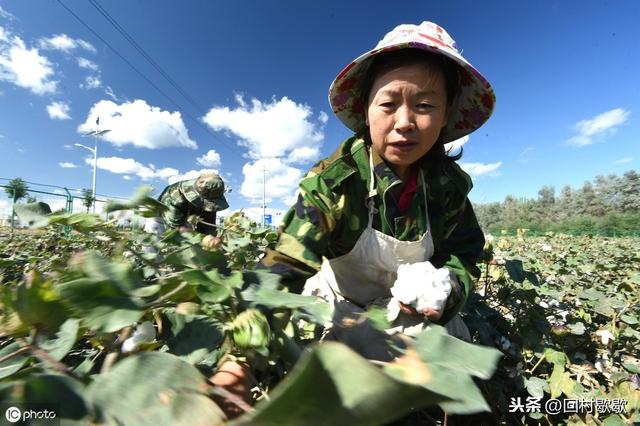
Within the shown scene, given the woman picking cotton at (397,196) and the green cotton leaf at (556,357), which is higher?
the woman picking cotton at (397,196)

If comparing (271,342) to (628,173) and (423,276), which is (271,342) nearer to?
(423,276)

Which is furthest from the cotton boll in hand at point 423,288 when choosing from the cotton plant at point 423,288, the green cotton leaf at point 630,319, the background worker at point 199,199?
the background worker at point 199,199

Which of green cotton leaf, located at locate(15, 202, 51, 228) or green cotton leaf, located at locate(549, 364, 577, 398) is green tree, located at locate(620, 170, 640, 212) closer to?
green cotton leaf, located at locate(549, 364, 577, 398)

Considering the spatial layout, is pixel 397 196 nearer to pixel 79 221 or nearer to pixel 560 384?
pixel 560 384

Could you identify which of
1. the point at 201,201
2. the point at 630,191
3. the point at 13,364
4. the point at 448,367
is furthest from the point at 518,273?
the point at 630,191

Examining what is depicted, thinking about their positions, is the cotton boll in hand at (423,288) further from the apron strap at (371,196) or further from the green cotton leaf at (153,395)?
the green cotton leaf at (153,395)

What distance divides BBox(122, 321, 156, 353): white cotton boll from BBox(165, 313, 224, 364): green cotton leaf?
0.08 feet

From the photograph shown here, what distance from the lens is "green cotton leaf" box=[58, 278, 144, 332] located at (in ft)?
0.87

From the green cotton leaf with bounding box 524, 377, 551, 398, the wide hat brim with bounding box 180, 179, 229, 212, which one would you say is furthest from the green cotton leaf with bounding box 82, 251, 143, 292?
the wide hat brim with bounding box 180, 179, 229, 212

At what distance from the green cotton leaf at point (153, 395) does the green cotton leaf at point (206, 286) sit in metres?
0.07

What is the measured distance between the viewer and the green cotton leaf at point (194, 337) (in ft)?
1.11

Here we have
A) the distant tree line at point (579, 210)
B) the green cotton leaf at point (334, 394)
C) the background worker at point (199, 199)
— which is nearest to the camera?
the green cotton leaf at point (334, 394)

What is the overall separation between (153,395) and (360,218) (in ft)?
2.82

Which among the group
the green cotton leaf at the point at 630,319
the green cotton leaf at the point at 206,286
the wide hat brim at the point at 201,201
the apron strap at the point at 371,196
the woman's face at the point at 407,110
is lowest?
the green cotton leaf at the point at 630,319
